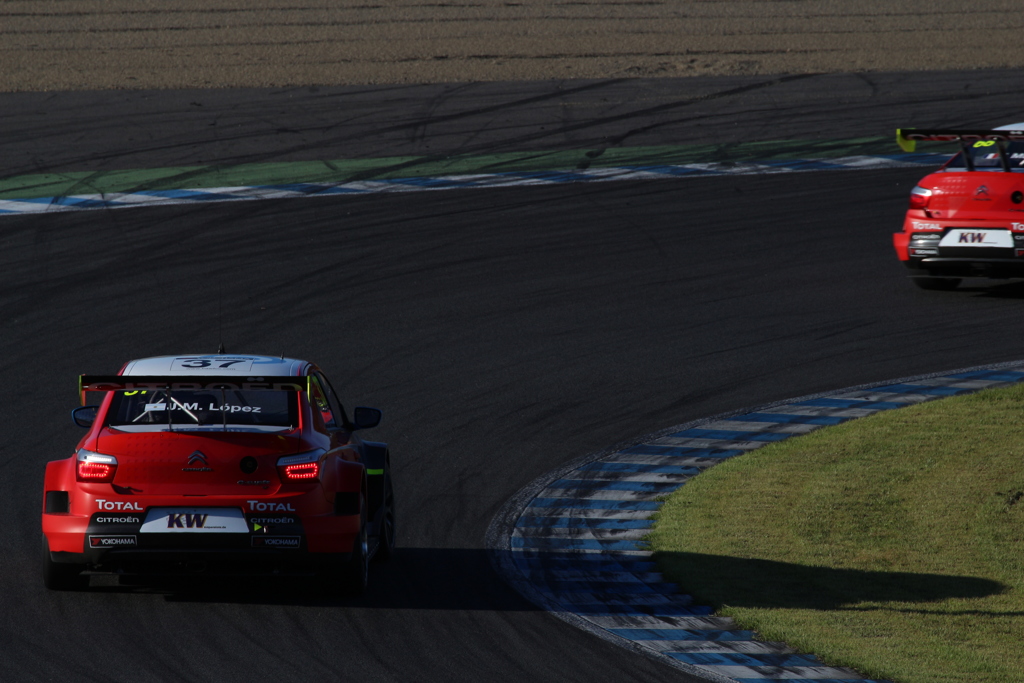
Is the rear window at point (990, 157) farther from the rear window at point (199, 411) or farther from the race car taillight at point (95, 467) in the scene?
the race car taillight at point (95, 467)

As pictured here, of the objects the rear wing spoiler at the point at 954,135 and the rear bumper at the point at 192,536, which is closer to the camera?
the rear bumper at the point at 192,536

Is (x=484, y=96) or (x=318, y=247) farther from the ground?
(x=484, y=96)

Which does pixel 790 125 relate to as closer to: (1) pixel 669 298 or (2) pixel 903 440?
(1) pixel 669 298

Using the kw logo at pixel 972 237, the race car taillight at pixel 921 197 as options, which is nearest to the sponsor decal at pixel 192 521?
the kw logo at pixel 972 237

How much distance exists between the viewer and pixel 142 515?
7.68m

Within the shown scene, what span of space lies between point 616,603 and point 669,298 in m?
8.67

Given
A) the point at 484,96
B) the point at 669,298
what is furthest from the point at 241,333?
the point at 484,96

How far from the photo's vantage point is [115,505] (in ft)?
25.3

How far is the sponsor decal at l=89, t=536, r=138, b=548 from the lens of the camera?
7652 millimetres

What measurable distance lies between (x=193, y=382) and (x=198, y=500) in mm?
620

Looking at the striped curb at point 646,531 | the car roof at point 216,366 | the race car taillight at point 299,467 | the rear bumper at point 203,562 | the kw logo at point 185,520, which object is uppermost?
the car roof at point 216,366

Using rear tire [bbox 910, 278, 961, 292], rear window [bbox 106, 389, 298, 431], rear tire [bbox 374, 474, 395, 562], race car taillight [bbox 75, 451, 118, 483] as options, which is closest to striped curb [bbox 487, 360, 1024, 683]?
rear tire [bbox 374, 474, 395, 562]

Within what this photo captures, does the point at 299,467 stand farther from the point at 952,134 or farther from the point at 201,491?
the point at 952,134

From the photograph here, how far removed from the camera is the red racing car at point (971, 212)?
15.6m
